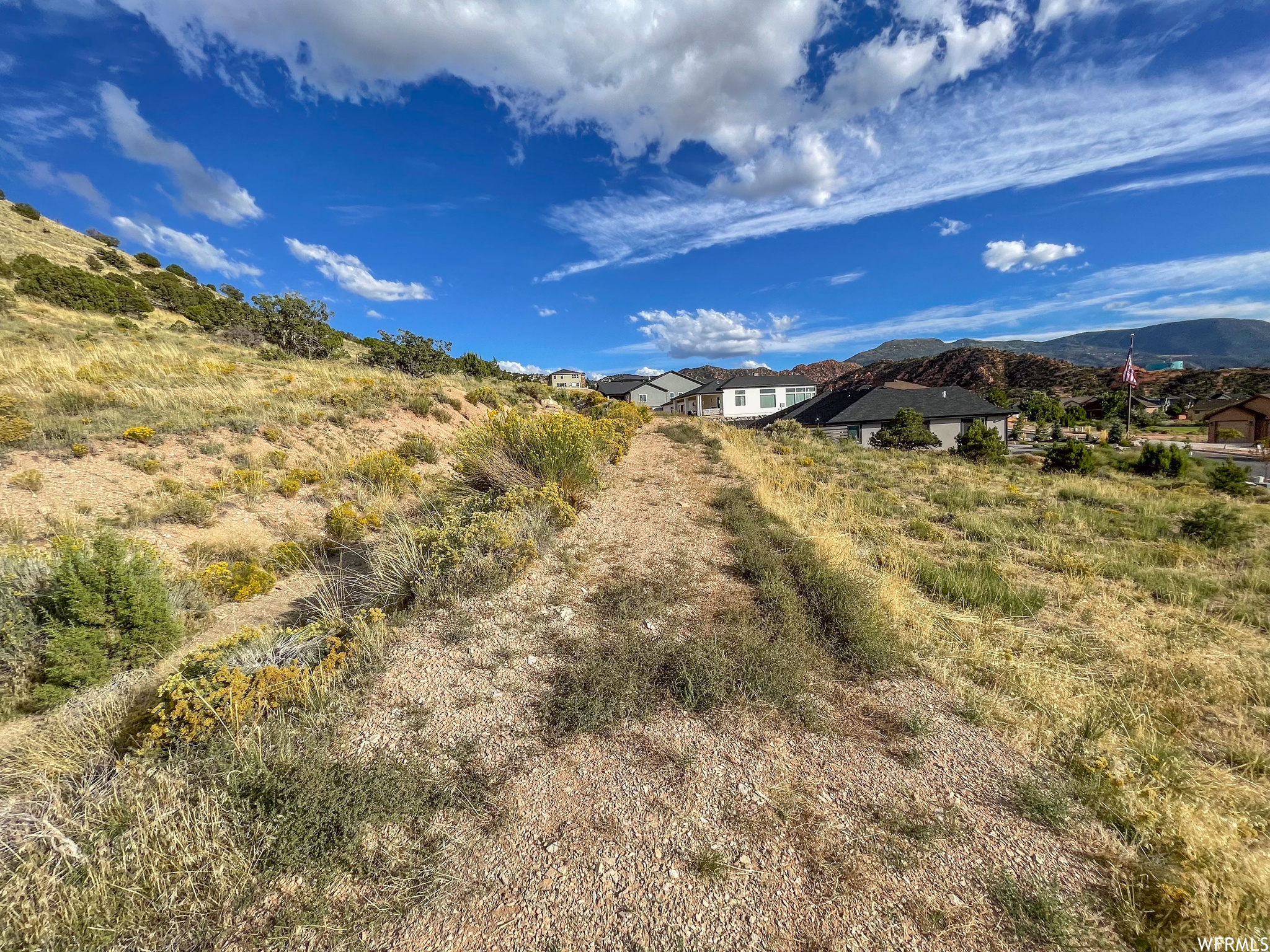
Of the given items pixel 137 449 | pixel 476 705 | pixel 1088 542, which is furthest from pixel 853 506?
pixel 137 449

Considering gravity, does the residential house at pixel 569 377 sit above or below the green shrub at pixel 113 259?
above

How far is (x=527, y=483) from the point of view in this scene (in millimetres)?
7102

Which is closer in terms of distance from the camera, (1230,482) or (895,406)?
(1230,482)

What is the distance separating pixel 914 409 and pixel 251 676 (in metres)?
33.6

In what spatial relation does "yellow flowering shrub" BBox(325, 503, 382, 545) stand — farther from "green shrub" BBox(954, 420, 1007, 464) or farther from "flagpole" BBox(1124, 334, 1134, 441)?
"flagpole" BBox(1124, 334, 1134, 441)

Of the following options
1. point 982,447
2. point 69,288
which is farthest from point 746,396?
point 69,288

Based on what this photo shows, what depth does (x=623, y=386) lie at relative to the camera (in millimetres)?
62312

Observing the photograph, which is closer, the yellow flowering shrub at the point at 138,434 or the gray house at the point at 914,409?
the yellow flowering shrub at the point at 138,434

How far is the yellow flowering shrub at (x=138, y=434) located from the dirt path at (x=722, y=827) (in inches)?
339

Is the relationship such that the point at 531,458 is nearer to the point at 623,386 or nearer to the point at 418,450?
the point at 418,450

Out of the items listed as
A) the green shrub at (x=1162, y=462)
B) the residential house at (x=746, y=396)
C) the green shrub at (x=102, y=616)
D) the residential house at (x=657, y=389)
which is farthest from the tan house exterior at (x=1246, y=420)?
the green shrub at (x=102, y=616)

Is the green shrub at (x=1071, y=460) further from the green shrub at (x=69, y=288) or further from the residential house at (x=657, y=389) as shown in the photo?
the residential house at (x=657, y=389)

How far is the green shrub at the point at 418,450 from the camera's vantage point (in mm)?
10781

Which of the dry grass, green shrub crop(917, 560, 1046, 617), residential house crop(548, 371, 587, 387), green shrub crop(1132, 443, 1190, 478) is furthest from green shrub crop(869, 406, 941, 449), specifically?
residential house crop(548, 371, 587, 387)
